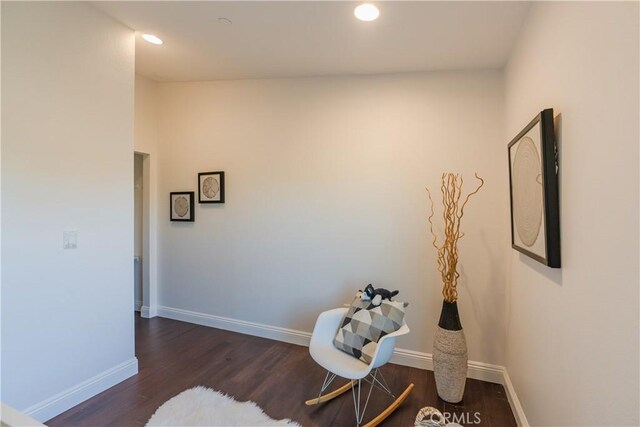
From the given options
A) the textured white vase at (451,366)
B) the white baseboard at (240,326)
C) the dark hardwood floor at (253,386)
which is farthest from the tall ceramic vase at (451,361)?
the white baseboard at (240,326)

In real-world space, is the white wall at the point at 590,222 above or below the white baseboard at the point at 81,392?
above

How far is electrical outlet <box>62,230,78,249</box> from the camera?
79.9 inches

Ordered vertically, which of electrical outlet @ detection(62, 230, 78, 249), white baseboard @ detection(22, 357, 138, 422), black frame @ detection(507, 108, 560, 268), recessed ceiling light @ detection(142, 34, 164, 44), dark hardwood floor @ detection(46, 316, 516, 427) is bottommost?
dark hardwood floor @ detection(46, 316, 516, 427)

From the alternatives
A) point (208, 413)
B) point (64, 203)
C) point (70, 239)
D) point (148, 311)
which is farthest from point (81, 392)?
point (148, 311)

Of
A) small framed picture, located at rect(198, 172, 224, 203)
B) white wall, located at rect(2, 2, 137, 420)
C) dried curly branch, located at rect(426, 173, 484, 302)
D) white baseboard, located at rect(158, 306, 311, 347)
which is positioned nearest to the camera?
white wall, located at rect(2, 2, 137, 420)

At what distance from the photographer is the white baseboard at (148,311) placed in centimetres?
377

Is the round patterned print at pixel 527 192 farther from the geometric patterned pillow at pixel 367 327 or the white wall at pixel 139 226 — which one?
the white wall at pixel 139 226

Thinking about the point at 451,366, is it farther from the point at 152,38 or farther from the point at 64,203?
the point at 152,38

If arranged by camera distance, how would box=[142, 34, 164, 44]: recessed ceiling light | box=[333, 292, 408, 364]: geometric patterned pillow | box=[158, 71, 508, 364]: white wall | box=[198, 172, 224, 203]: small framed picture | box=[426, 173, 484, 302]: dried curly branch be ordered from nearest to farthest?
box=[333, 292, 408, 364]: geometric patterned pillow
box=[426, 173, 484, 302]: dried curly branch
box=[142, 34, 164, 44]: recessed ceiling light
box=[158, 71, 508, 364]: white wall
box=[198, 172, 224, 203]: small framed picture

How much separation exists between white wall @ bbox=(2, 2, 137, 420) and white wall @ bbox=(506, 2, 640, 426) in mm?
2793

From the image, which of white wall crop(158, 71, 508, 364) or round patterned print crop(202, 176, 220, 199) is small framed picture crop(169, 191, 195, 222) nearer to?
white wall crop(158, 71, 508, 364)

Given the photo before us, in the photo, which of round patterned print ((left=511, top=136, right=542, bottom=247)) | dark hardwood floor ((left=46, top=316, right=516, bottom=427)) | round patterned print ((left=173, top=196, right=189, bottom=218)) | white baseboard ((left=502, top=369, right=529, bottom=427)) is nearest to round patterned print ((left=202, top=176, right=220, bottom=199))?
round patterned print ((left=173, top=196, right=189, bottom=218))

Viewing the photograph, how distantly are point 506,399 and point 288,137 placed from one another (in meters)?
2.88

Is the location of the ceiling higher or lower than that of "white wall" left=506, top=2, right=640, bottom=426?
higher
